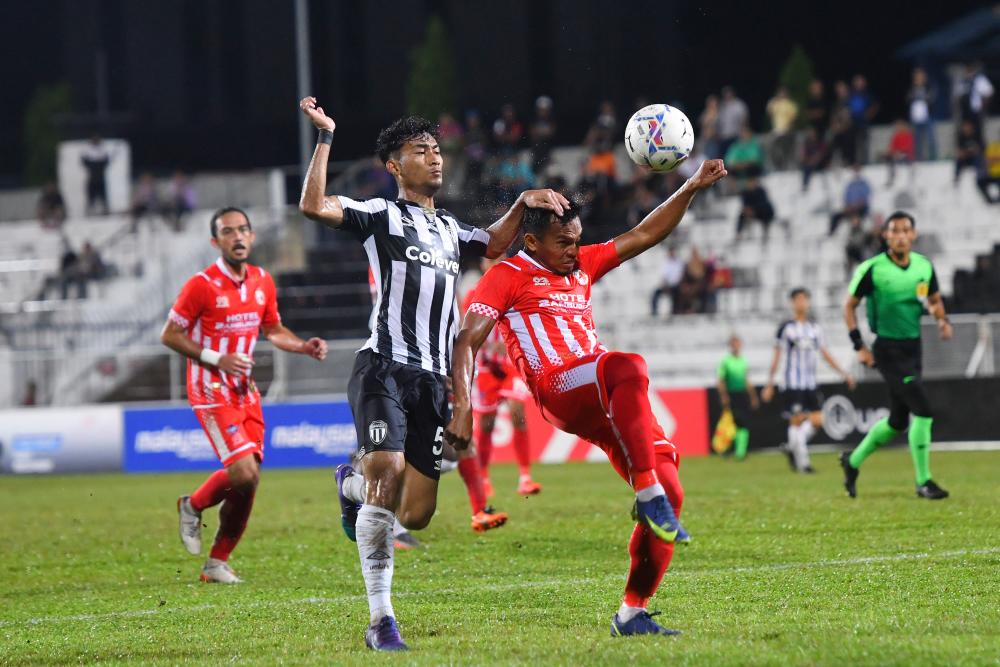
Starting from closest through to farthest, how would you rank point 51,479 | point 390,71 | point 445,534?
point 445,534
point 51,479
point 390,71

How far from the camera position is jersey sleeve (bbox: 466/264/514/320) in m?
7.29

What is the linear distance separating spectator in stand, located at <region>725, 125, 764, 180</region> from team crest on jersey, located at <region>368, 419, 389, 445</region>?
21989mm

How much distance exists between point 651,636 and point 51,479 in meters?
19.7

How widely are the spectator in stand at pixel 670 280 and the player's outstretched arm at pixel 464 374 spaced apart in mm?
20262

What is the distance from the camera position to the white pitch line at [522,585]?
8602 millimetres

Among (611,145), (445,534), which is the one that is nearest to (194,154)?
(611,145)

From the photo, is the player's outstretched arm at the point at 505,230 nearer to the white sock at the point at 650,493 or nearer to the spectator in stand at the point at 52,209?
the white sock at the point at 650,493

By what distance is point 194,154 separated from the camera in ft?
149

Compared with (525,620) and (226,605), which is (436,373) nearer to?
(525,620)

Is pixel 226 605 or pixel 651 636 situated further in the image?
pixel 226 605

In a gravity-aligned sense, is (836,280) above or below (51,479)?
above

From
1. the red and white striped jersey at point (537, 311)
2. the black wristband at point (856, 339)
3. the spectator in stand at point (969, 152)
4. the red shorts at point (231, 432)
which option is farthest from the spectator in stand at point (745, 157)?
the red and white striped jersey at point (537, 311)

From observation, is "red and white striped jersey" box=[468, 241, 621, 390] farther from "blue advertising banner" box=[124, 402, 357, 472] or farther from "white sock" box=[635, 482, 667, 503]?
"blue advertising banner" box=[124, 402, 357, 472]

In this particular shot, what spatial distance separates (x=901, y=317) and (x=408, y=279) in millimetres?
7305
